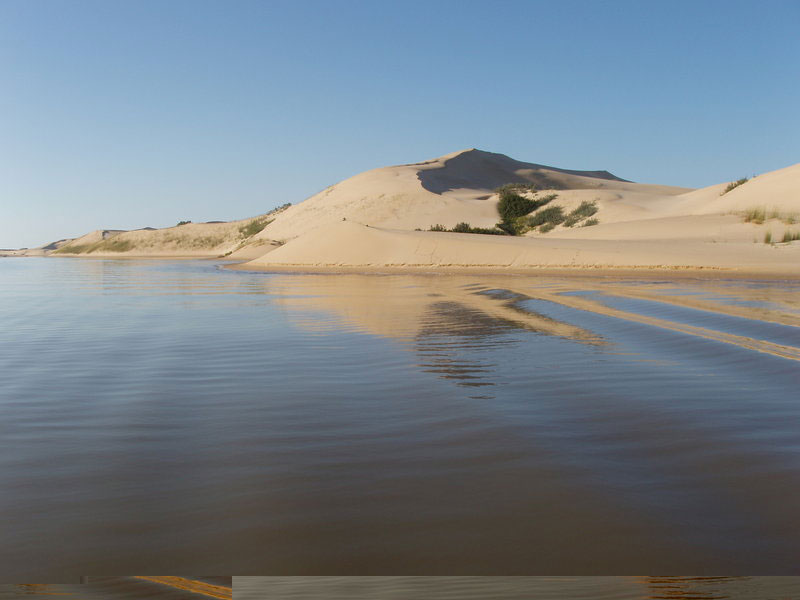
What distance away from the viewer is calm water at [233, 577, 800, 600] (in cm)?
212

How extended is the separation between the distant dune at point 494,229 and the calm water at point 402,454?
1589 cm

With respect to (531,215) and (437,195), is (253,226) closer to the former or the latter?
(437,195)

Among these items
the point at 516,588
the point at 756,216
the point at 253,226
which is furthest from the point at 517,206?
the point at 516,588

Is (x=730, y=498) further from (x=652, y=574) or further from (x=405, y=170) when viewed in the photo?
(x=405, y=170)

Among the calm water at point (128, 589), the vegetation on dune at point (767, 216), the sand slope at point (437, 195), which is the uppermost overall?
the sand slope at point (437, 195)

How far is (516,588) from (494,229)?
40.4m

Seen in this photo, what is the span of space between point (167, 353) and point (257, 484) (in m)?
3.94

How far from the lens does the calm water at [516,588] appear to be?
2115mm

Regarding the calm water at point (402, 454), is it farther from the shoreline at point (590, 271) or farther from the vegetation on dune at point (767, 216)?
the vegetation on dune at point (767, 216)

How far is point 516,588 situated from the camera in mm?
2174

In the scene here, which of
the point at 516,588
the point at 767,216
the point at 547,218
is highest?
the point at 547,218

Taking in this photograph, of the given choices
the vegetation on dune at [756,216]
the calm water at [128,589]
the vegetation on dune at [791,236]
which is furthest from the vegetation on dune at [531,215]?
the calm water at [128,589]

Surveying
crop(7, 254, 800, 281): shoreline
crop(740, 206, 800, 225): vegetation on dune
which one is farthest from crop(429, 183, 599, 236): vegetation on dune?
crop(7, 254, 800, 281): shoreline

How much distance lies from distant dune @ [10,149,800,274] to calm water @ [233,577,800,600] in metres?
18.9
